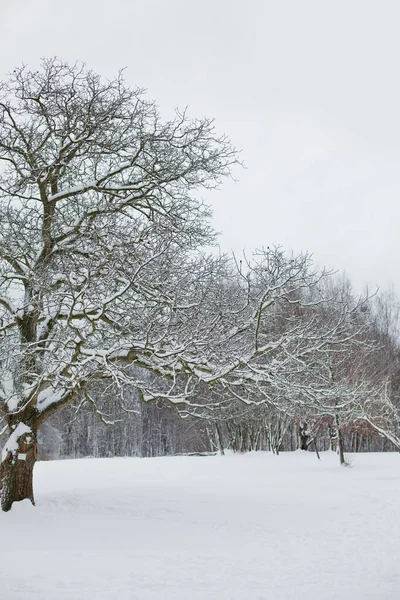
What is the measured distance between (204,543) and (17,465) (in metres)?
4.32

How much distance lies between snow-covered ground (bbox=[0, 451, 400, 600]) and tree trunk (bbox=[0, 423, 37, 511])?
287mm

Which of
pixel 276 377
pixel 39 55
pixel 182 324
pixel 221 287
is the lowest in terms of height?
pixel 276 377

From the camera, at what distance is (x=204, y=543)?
9.52 meters

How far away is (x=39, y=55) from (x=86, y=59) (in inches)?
36.8

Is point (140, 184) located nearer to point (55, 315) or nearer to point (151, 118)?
point (151, 118)

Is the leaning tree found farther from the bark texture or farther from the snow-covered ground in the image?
the snow-covered ground

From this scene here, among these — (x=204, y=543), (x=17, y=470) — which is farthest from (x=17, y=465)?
(x=204, y=543)

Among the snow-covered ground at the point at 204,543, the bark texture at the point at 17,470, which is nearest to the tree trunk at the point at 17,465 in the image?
the bark texture at the point at 17,470

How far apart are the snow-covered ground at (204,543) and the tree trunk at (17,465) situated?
11.3 inches

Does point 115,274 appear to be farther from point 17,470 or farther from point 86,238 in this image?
point 17,470

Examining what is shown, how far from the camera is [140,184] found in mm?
12016

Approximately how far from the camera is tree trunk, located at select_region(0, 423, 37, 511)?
11.4 meters

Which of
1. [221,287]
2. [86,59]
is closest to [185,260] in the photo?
[221,287]

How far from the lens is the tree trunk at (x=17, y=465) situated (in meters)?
11.4
